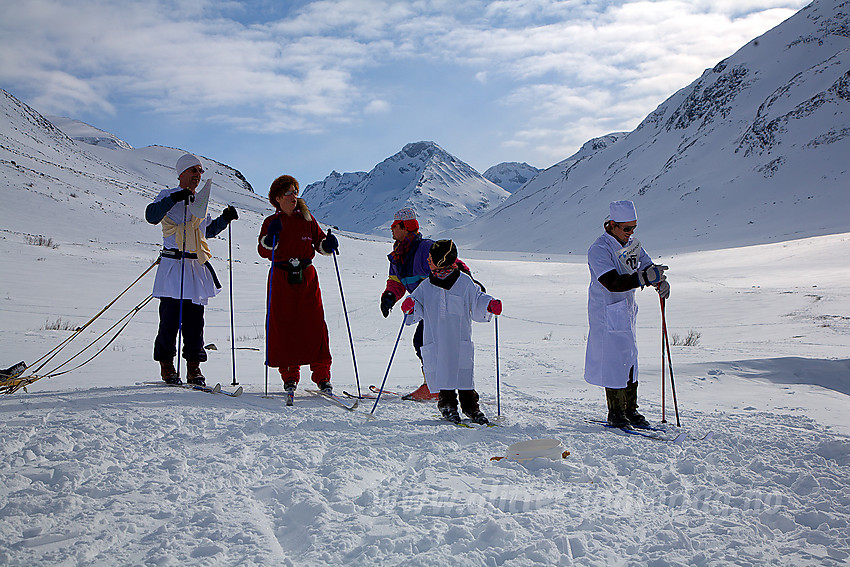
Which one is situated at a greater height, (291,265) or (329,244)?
(329,244)

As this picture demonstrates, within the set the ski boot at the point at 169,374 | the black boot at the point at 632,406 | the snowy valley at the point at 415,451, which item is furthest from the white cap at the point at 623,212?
the ski boot at the point at 169,374

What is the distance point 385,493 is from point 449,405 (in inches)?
69.1

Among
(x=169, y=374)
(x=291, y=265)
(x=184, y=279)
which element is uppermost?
(x=291, y=265)

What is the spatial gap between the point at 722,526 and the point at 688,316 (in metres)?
11.4

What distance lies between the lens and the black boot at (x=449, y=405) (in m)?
4.47

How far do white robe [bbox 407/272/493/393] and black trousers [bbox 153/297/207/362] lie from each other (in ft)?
6.83

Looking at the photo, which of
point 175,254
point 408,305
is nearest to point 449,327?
point 408,305

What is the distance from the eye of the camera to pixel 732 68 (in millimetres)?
80062

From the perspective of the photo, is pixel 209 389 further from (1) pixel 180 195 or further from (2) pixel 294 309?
(1) pixel 180 195

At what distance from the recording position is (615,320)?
4484mm

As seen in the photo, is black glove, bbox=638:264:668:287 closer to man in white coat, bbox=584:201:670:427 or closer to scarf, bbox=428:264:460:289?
man in white coat, bbox=584:201:670:427

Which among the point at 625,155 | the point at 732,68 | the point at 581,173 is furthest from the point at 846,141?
the point at 581,173

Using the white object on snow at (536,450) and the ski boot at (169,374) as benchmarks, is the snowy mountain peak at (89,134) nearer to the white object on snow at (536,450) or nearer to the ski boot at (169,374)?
the ski boot at (169,374)

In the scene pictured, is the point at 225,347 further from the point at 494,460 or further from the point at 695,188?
the point at 695,188
